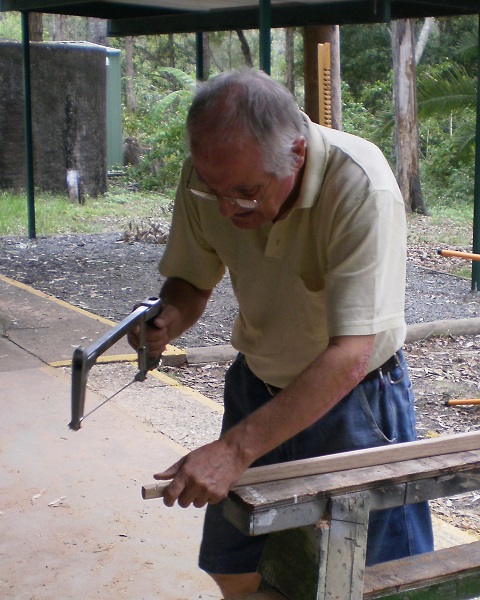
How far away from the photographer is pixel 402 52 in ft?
55.1

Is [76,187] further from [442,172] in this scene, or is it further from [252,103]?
[252,103]

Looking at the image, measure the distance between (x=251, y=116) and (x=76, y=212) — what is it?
12979 millimetres

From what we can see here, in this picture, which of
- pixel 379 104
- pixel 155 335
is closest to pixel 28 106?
pixel 155 335

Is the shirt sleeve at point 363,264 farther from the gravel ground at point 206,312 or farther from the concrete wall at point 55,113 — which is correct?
the concrete wall at point 55,113

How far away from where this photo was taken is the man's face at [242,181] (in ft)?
6.46

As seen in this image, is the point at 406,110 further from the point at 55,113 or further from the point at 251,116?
the point at 251,116

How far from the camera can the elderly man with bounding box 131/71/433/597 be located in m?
1.96

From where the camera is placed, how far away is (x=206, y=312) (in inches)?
302

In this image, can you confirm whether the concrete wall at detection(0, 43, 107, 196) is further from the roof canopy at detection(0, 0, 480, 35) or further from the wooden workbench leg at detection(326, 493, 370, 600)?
the wooden workbench leg at detection(326, 493, 370, 600)

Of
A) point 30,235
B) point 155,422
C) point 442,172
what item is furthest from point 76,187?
point 155,422

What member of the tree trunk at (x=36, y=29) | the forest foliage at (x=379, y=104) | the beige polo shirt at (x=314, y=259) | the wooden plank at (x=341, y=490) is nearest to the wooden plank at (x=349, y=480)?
the wooden plank at (x=341, y=490)

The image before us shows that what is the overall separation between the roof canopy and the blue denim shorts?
5.86 m

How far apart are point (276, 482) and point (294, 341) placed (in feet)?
1.37

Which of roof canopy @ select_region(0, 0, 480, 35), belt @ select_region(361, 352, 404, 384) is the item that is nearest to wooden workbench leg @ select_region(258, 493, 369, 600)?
belt @ select_region(361, 352, 404, 384)
